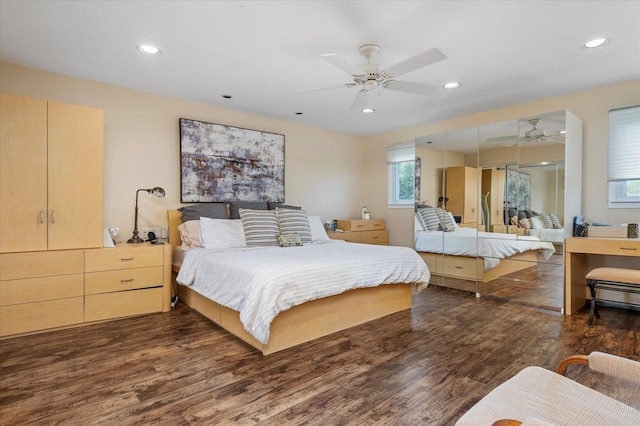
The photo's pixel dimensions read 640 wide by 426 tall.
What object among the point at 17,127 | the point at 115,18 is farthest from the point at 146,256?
the point at 115,18

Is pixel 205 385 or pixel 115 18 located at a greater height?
pixel 115 18

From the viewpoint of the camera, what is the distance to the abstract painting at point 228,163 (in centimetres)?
421

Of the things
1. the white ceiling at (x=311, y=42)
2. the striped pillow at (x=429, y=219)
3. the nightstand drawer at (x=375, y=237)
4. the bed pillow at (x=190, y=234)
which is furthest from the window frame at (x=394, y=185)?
the bed pillow at (x=190, y=234)

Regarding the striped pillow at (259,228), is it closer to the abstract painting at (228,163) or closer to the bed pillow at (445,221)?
the abstract painting at (228,163)

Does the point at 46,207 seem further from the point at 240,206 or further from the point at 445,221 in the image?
the point at 445,221

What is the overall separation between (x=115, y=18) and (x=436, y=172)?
13.3 feet

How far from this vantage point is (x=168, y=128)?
410 cm

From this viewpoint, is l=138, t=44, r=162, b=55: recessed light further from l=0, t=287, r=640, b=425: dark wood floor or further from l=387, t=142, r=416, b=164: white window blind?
l=387, t=142, r=416, b=164: white window blind

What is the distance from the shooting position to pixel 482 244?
432 centimetres

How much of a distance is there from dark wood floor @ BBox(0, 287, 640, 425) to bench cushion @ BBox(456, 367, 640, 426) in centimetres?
62

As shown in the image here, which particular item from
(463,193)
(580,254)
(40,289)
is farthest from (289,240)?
(580,254)

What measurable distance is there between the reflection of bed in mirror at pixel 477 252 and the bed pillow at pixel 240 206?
7.92 ft

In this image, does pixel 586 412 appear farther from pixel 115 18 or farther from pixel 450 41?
pixel 115 18

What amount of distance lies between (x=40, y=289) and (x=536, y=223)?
5.01 meters
